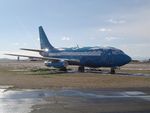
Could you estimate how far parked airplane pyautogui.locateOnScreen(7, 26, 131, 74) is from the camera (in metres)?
52.8

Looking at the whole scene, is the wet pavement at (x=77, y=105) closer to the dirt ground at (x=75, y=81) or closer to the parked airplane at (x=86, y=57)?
the dirt ground at (x=75, y=81)

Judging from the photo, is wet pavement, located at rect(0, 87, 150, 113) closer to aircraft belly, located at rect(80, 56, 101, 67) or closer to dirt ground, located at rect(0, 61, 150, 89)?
dirt ground, located at rect(0, 61, 150, 89)

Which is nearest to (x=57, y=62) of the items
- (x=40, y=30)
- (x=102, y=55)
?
(x=102, y=55)

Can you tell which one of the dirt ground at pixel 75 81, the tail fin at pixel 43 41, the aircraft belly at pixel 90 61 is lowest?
the dirt ground at pixel 75 81

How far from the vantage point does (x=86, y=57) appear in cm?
5738

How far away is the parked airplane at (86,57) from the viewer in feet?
173

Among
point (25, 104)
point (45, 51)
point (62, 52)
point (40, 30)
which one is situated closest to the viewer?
point (25, 104)

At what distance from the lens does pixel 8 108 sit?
1556 cm

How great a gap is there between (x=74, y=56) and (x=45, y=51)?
888 centimetres

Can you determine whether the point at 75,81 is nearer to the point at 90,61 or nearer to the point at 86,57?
the point at 90,61

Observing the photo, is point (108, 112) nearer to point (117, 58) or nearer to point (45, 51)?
point (117, 58)

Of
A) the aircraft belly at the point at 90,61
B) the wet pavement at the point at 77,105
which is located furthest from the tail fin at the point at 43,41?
the wet pavement at the point at 77,105

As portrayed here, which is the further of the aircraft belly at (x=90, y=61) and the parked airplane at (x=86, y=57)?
the aircraft belly at (x=90, y=61)

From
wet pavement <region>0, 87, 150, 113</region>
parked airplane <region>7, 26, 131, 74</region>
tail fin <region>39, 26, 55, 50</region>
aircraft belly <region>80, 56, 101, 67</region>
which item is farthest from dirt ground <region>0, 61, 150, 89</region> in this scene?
tail fin <region>39, 26, 55, 50</region>
